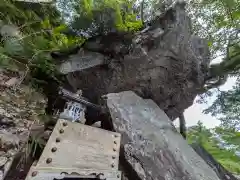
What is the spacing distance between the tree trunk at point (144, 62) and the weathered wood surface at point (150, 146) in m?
0.41

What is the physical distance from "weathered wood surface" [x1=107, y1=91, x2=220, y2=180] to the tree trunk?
41 centimetres

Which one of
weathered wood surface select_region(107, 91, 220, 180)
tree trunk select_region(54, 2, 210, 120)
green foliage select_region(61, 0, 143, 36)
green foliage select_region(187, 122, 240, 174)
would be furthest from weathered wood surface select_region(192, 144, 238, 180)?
green foliage select_region(61, 0, 143, 36)

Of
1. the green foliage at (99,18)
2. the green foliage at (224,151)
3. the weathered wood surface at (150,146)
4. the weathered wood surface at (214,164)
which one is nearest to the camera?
the weathered wood surface at (150,146)

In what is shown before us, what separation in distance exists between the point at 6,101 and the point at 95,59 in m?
1.29

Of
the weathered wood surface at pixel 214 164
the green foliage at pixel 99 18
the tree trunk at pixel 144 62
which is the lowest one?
the weathered wood surface at pixel 214 164

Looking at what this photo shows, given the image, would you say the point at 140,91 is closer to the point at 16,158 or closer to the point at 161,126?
the point at 161,126

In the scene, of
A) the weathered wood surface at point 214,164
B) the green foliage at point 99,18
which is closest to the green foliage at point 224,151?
the weathered wood surface at point 214,164

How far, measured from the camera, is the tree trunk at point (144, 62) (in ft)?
7.88

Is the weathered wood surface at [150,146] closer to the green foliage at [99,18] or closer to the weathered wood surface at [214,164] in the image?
the weathered wood surface at [214,164]

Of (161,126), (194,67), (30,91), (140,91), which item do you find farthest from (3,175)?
(194,67)

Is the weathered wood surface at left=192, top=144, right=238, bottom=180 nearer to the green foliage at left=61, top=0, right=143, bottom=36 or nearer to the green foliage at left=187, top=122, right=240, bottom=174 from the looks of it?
the green foliage at left=187, top=122, right=240, bottom=174

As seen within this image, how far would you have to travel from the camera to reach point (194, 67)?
293 cm

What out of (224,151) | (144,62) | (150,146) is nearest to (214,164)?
(224,151)

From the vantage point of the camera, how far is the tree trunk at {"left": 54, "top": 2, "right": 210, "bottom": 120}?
240 cm
